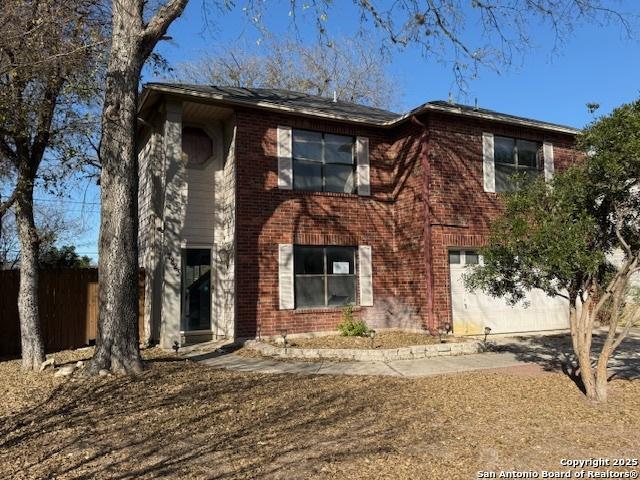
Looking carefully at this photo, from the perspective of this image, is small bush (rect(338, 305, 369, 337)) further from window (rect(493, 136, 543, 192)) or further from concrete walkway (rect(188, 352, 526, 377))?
window (rect(493, 136, 543, 192))

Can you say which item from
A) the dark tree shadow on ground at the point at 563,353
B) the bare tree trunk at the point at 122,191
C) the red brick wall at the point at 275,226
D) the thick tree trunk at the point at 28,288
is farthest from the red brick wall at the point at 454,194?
the thick tree trunk at the point at 28,288

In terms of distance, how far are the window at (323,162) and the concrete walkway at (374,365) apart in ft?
15.2

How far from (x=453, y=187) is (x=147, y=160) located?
7819 millimetres

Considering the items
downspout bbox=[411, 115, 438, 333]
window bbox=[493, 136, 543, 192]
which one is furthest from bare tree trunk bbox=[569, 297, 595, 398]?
window bbox=[493, 136, 543, 192]

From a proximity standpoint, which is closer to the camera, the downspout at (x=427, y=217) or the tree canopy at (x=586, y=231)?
the tree canopy at (x=586, y=231)

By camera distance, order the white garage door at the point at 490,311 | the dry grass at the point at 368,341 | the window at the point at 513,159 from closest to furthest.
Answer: the dry grass at the point at 368,341 → the white garage door at the point at 490,311 → the window at the point at 513,159

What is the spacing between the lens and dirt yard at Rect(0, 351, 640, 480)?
4.43m

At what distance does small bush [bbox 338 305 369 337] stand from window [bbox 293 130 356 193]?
306 cm

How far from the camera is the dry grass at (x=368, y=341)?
10.7m

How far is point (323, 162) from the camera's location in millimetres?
12859

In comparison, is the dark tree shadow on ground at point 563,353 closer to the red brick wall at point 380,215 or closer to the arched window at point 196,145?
the red brick wall at point 380,215

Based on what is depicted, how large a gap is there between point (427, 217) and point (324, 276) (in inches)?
111

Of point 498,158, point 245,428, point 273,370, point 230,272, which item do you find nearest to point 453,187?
point 498,158

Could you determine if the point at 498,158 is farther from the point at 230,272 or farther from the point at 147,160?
the point at 147,160
